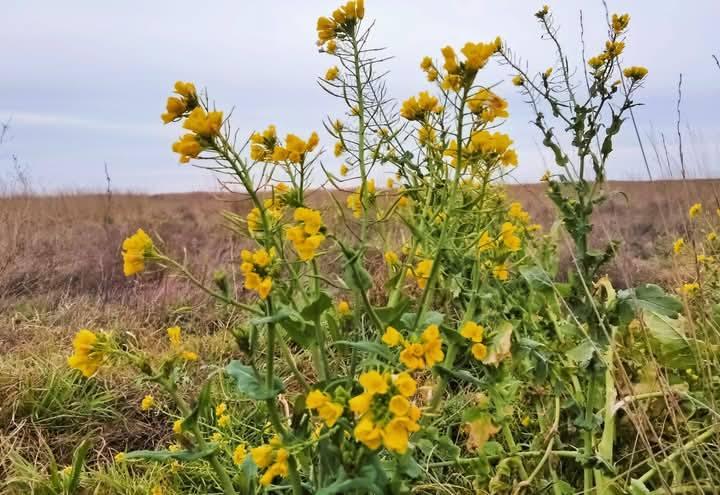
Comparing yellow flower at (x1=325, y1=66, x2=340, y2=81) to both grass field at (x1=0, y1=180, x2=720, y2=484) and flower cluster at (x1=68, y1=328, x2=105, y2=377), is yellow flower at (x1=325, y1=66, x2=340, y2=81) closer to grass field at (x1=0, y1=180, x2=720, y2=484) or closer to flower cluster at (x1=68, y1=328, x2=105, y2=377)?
grass field at (x1=0, y1=180, x2=720, y2=484)

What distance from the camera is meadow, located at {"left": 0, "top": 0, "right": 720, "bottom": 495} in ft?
3.40

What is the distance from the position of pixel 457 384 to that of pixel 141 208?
809 centimetres

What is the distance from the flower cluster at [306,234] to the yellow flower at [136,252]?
10.7 inches

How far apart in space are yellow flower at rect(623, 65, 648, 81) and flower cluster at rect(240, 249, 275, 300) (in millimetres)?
1326

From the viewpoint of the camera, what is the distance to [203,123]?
0.96 metres

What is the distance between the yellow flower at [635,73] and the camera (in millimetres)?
1758

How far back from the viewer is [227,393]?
2256mm

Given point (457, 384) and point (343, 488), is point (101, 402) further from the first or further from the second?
point (343, 488)

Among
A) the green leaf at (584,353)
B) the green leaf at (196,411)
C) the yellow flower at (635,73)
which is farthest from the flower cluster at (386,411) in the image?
the yellow flower at (635,73)

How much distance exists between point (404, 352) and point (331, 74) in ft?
2.47

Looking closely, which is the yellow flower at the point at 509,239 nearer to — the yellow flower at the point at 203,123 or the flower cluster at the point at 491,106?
the flower cluster at the point at 491,106

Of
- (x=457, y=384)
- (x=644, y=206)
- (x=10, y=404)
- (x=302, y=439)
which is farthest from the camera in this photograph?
(x=644, y=206)

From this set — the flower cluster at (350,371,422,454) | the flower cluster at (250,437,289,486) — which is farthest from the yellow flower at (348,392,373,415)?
the flower cluster at (250,437,289,486)

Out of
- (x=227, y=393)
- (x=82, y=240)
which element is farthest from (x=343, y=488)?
(x=82, y=240)
